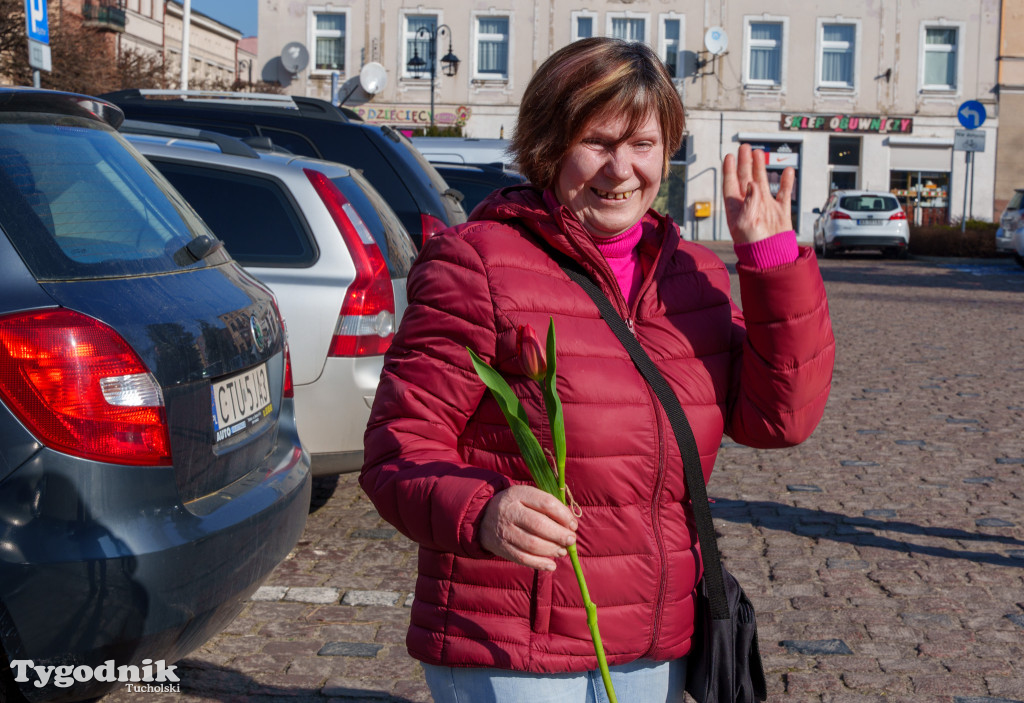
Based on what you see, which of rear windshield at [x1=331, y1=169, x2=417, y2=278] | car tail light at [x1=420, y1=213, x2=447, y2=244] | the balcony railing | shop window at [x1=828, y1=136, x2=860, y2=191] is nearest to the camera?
rear windshield at [x1=331, y1=169, x2=417, y2=278]

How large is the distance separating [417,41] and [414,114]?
93.0 inches

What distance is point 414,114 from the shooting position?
41.0 metres

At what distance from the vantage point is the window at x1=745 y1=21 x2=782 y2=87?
41.3m

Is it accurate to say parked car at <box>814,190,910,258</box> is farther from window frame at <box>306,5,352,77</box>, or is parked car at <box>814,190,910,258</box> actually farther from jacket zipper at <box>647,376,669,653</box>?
jacket zipper at <box>647,376,669,653</box>

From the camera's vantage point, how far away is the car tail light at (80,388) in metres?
2.83

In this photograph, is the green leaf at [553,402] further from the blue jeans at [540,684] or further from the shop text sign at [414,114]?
the shop text sign at [414,114]

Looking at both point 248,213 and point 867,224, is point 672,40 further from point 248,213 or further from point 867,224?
point 248,213

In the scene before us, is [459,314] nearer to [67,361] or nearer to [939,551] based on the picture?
[67,361]

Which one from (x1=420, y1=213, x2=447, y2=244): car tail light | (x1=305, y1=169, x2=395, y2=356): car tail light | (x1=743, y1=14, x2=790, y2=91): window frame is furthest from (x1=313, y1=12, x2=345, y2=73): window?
(x1=305, y1=169, x2=395, y2=356): car tail light

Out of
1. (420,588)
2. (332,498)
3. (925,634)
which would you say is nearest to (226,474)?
(420,588)

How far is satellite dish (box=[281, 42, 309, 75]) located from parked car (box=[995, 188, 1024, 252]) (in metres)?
23.1

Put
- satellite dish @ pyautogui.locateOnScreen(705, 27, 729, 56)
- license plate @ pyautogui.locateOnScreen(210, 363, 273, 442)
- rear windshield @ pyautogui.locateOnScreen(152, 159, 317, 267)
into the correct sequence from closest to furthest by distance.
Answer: license plate @ pyautogui.locateOnScreen(210, 363, 273, 442)
rear windshield @ pyautogui.locateOnScreen(152, 159, 317, 267)
satellite dish @ pyautogui.locateOnScreen(705, 27, 729, 56)

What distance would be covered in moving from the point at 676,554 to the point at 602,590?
0.51 feet

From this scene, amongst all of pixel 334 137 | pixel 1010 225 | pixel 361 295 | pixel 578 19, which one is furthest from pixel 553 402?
pixel 578 19
